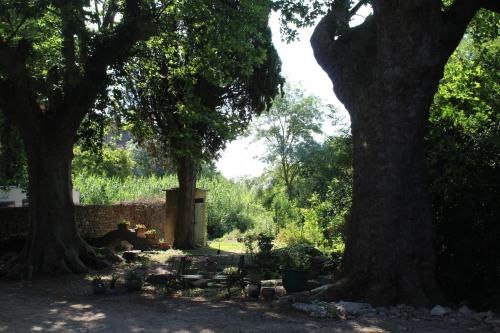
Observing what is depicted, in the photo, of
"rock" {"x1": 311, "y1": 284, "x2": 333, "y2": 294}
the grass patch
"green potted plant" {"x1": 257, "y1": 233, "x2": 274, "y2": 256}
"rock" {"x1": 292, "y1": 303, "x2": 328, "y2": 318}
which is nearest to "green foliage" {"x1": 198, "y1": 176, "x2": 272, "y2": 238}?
the grass patch

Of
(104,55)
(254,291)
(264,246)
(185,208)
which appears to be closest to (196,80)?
(104,55)

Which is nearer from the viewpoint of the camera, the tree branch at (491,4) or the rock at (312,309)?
the rock at (312,309)

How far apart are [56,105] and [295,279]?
953 cm

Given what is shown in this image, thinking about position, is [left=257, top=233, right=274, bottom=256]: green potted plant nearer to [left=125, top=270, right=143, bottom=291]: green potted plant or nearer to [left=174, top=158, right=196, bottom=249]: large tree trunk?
[left=125, top=270, right=143, bottom=291]: green potted plant

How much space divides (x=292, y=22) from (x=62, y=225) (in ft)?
28.3

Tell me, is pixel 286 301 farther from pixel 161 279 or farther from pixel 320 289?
pixel 161 279

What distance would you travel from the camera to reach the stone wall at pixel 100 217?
20.0 meters

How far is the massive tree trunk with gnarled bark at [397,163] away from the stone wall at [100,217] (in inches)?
538

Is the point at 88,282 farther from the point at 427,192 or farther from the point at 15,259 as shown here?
the point at 427,192

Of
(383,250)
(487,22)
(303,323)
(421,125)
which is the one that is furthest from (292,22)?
(303,323)

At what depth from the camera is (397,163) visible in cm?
1016

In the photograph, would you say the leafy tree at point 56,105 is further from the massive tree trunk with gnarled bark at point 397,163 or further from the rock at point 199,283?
the massive tree trunk with gnarled bark at point 397,163

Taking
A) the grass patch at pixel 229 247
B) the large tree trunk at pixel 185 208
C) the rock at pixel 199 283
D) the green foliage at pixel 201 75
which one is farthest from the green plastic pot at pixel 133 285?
the large tree trunk at pixel 185 208

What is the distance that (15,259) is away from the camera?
16094 mm
